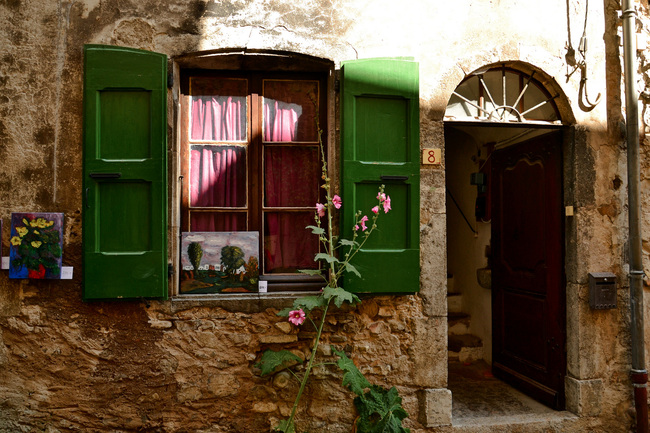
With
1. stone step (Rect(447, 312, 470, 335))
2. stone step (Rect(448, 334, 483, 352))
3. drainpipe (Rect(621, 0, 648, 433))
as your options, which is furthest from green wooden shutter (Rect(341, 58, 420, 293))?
stone step (Rect(447, 312, 470, 335))

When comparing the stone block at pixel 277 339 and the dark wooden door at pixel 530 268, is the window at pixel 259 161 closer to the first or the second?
the stone block at pixel 277 339

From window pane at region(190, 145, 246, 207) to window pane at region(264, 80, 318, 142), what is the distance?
357mm

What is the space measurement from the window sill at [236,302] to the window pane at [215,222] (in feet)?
1.66

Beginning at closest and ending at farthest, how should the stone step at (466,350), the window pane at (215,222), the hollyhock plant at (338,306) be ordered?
the hollyhock plant at (338,306) < the window pane at (215,222) < the stone step at (466,350)

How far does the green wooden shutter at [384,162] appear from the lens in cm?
322

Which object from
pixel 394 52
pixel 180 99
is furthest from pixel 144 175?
pixel 394 52

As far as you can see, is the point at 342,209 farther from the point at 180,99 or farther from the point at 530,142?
the point at 530,142

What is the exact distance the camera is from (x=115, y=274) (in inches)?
120

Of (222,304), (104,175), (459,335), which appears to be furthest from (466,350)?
(104,175)

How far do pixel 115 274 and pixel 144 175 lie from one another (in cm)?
69

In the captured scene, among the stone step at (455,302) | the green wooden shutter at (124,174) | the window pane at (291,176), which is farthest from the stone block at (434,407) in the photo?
the stone step at (455,302)

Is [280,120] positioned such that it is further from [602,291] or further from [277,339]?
[602,291]

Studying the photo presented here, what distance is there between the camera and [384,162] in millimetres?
3285

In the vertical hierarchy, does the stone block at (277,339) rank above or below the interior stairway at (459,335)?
above
